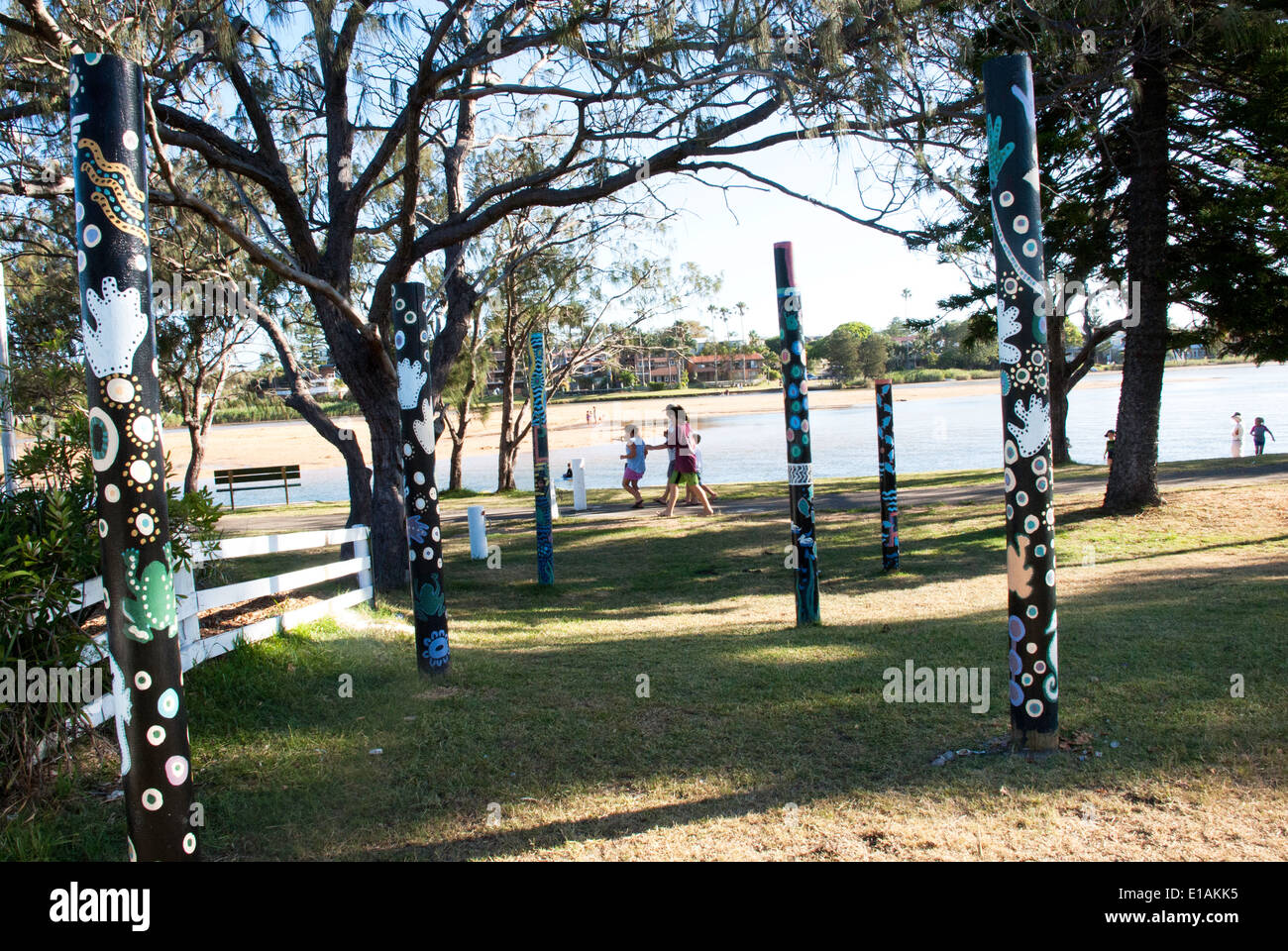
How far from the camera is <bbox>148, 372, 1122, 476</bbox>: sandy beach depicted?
47.5m

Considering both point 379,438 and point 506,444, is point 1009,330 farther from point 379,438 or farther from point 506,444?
point 506,444

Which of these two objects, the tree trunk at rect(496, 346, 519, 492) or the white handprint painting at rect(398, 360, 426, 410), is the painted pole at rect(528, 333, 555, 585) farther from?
the tree trunk at rect(496, 346, 519, 492)

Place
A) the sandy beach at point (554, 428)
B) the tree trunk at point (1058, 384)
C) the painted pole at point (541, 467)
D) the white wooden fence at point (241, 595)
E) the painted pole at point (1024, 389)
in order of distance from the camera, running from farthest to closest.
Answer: the sandy beach at point (554, 428), the tree trunk at point (1058, 384), the painted pole at point (541, 467), the white wooden fence at point (241, 595), the painted pole at point (1024, 389)

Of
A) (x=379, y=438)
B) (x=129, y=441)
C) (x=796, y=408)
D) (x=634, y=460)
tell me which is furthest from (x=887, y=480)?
(x=129, y=441)

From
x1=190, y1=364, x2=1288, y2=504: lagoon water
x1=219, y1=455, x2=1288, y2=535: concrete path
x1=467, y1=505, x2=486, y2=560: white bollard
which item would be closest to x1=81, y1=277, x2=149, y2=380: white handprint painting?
x1=467, y1=505, x2=486, y2=560: white bollard

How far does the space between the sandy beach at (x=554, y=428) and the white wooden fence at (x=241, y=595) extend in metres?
29.0

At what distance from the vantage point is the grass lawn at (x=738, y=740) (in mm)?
3900

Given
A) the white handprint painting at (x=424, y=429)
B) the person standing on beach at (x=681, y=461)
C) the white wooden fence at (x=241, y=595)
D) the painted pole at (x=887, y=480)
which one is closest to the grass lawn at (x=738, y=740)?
the white wooden fence at (x=241, y=595)

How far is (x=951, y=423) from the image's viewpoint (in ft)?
157

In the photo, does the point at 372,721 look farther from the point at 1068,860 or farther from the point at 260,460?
the point at 260,460

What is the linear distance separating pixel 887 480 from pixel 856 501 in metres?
6.12

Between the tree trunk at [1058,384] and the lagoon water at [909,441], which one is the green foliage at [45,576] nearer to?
the tree trunk at [1058,384]

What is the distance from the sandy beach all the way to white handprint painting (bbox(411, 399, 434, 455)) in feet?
102

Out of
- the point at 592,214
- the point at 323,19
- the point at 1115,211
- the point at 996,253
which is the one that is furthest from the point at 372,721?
the point at 1115,211
